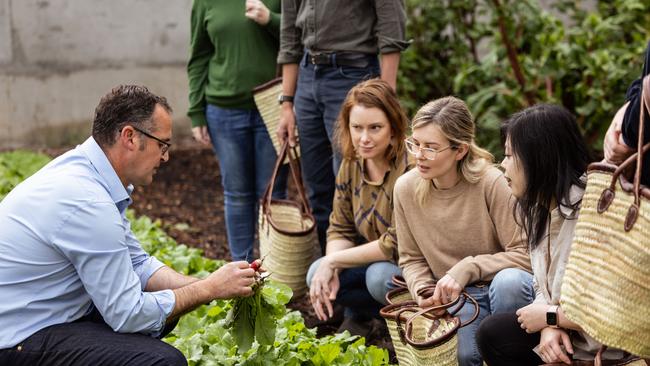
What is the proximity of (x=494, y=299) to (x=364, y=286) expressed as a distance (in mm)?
1005

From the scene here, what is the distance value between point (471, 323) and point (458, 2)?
3997 mm

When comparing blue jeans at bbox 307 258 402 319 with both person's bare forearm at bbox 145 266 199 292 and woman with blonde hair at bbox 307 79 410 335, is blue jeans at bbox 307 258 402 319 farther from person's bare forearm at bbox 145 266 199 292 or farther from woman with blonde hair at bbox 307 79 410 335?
person's bare forearm at bbox 145 266 199 292

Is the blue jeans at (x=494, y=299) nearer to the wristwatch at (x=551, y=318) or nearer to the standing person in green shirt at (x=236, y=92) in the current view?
the wristwatch at (x=551, y=318)

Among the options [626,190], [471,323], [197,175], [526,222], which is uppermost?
[626,190]

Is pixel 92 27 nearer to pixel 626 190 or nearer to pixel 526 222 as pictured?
pixel 526 222

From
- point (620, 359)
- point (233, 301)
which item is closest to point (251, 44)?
point (233, 301)

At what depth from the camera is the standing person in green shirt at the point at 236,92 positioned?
5473 mm

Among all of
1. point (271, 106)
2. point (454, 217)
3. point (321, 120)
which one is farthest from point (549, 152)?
point (271, 106)

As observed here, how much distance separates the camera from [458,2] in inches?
289

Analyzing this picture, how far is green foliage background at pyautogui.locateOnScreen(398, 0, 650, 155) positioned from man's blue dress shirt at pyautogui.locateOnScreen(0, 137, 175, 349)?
13.0 ft

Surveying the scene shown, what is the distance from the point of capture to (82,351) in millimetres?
3230

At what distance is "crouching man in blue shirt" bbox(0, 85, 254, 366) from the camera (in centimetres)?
323

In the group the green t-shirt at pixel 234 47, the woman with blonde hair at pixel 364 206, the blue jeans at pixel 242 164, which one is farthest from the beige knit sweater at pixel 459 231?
the green t-shirt at pixel 234 47

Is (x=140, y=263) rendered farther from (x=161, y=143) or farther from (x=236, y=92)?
(x=236, y=92)
